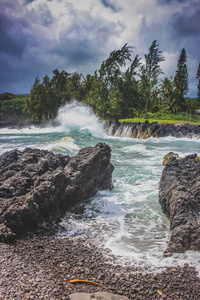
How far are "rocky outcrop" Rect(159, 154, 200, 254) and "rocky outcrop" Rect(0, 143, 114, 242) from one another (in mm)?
2318

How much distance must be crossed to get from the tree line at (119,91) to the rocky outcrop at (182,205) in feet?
108

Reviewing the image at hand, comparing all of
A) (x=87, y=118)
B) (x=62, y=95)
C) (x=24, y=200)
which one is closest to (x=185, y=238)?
(x=24, y=200)

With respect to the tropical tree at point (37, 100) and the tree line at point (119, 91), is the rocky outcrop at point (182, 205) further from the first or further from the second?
the tropical tree at point (37, 100)

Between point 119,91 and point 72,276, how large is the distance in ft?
145

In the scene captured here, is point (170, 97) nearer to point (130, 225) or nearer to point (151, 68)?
point (151, 68)

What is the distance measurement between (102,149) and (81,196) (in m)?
2.08

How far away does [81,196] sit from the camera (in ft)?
21.9

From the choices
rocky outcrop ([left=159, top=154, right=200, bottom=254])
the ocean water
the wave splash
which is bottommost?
the ocean water

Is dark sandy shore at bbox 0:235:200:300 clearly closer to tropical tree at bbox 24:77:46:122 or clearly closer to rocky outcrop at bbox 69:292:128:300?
rocky outcrop at bbox 69:292:128:300

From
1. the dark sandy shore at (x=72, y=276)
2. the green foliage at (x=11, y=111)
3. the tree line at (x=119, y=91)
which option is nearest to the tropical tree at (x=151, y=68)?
the tree line at (x=119, y=91)

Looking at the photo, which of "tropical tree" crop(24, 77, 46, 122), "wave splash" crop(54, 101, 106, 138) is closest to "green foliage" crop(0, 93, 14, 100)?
"tropical tree" crop(24, 77, 46, 122)

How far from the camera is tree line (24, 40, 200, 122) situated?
38.6m

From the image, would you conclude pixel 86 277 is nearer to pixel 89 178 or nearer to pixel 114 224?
pixel 114 224

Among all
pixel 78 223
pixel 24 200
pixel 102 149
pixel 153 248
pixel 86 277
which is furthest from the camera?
pixel 102 149
